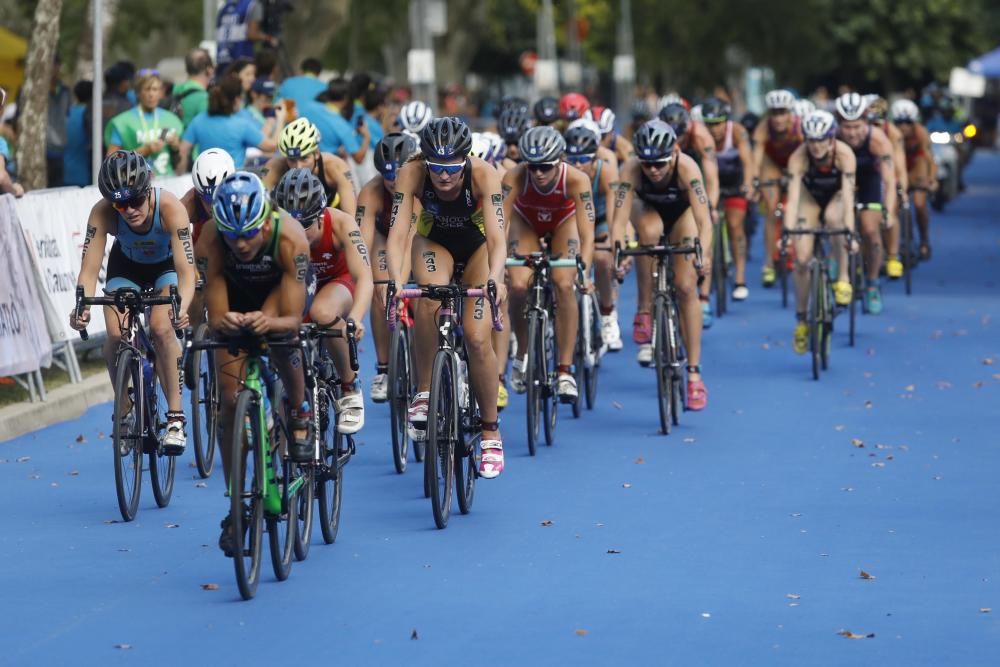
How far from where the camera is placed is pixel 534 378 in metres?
12.5

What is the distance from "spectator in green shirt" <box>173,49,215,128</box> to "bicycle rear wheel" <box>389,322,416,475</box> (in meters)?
7.92

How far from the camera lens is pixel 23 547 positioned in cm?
991

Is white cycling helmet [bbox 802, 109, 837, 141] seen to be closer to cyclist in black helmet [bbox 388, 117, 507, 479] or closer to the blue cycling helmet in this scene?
cyclist in black helmet [bbox 388, 117, 507, 479]

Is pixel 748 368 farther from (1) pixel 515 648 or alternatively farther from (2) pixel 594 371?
(1) pixel 515 648

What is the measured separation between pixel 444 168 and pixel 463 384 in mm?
1081

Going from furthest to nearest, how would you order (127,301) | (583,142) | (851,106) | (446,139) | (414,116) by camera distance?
(851,106) < (583,142) < (414,116) < (127,301) < (446,139)

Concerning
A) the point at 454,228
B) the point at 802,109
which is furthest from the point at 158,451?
the point at 802,109

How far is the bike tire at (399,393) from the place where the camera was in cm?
1188

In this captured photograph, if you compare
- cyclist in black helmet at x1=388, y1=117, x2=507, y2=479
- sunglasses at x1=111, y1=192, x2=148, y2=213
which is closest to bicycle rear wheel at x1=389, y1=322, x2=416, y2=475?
cyclist in black helmet at x1=388, y1=117, x2=507, y2=479

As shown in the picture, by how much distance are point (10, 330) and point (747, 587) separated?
6424mm

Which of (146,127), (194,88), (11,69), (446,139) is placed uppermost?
(11,69)

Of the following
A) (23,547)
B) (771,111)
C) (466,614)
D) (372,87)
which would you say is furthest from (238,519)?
(372,87)

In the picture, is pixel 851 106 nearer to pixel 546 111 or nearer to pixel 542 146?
pixel 546 111

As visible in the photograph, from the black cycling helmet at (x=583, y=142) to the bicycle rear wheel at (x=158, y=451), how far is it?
4.62 metres
